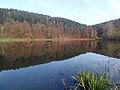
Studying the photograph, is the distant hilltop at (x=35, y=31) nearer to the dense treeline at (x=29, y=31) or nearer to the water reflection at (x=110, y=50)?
the dense treeline at (x=29, y=31)

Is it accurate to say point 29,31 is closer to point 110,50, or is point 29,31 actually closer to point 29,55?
point 110,50

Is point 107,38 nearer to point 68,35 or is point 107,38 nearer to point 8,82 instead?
point 68,35

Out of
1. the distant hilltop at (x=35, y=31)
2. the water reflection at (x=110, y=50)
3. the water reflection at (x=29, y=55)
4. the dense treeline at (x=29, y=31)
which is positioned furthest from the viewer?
the distant hilltop at (x=35, y=31)

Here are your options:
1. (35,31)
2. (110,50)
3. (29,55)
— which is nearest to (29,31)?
(35,31)

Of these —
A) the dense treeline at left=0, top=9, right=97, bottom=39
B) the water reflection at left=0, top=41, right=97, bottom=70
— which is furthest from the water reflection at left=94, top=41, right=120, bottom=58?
the dense treeline at left=0, top=9, right=97, bottom=39

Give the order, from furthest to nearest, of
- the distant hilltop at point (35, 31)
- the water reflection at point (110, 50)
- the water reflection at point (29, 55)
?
the distant hilltop at point (35, 31) → the water reflection at point (110, 50) → the water reflection at point (29, 55)

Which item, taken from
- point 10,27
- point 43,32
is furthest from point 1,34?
point 43,32

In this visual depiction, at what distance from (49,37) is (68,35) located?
35.6 metres

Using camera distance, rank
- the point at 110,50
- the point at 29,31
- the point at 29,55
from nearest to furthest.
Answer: the point at 29,55, the point at 110,50, the point at 29,31

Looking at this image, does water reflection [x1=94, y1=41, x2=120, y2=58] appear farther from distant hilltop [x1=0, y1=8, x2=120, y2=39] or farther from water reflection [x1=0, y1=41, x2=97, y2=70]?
distant hilltop [x1=0, y1=8, x2=120, y2=39]

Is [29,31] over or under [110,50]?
over

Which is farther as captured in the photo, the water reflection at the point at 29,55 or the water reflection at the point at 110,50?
the water reflection at the point at 110,50

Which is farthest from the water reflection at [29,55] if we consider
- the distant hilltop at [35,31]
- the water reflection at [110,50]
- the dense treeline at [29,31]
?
the distant hilltop at [35,31]

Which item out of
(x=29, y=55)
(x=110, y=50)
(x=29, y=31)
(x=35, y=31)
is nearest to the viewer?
(x=29, y=55)
